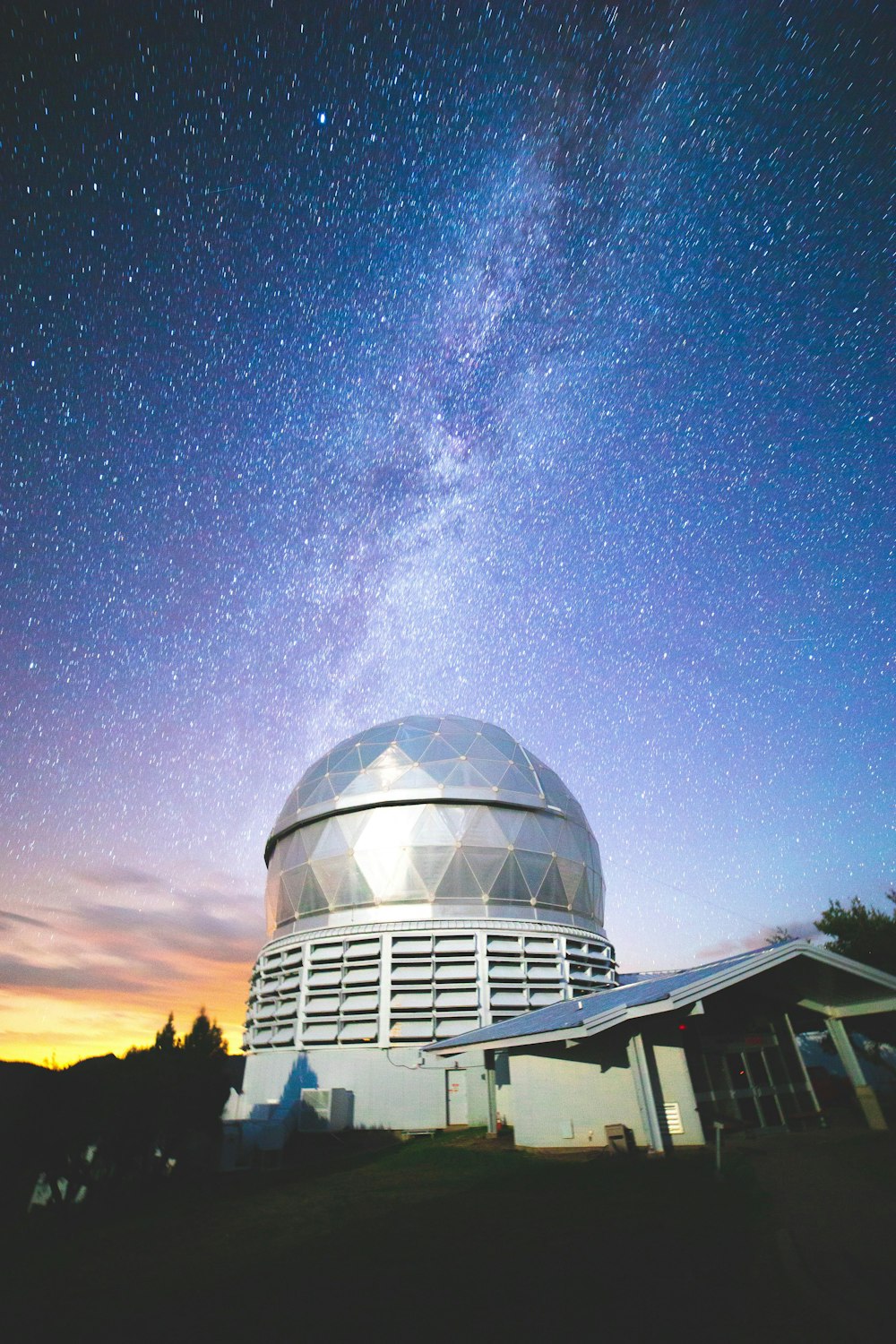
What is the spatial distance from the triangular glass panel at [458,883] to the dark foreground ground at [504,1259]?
15.7 m

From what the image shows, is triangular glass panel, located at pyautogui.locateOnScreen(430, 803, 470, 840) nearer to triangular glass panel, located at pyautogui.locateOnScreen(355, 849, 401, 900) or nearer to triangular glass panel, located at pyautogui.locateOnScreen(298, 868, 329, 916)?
triangular glass panel, located at pyautogui.locateOnScreen(355, 849, 401, 900)

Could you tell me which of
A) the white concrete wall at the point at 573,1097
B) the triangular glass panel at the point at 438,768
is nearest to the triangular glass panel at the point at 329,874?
the triangular glass panel at the point at 438,768

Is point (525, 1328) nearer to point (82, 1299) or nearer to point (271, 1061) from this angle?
point (82, 1299)

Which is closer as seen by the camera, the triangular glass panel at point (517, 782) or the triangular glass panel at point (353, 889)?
the triangular glass panel at point (353, 889)

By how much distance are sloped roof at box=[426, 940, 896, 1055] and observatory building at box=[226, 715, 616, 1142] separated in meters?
7.80

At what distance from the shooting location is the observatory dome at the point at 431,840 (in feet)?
95.9

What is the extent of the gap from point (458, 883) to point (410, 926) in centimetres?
296

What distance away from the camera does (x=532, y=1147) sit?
16016 mm

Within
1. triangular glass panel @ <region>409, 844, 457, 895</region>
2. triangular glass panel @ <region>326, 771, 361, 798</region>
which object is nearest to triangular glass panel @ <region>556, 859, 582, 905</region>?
triangular glass panel @ <region>409, 844, 457, 895</region>

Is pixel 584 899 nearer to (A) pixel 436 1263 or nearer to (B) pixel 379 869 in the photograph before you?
(B) pixel 379 869

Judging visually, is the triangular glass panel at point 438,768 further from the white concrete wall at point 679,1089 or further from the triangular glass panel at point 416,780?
the white concrete wall at point 679,1089

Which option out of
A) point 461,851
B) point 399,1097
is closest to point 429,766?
point 461,851

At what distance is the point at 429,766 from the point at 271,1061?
48.7ft

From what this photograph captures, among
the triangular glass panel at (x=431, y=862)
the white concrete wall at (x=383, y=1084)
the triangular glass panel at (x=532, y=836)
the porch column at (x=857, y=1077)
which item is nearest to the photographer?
the porch column at (x=857, y=1077)
